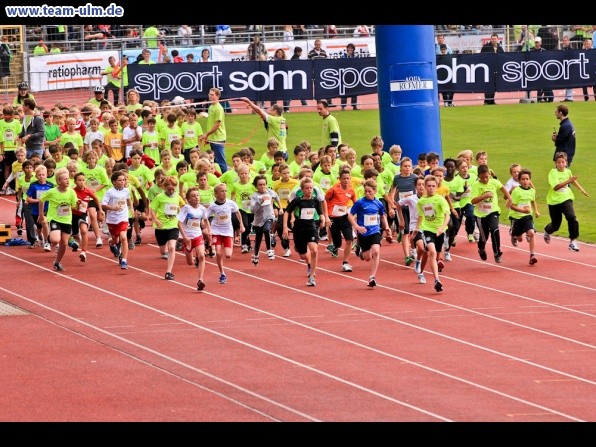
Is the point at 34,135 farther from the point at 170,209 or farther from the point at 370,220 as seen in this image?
the point at 370,220

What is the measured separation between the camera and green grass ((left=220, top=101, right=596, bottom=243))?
32.3m

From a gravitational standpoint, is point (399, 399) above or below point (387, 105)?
below

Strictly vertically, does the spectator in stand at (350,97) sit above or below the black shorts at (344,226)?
above

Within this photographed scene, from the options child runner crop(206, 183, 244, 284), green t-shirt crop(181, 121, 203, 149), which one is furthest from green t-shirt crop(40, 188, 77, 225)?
green t-shirt crop(181, 121, 203, 149)

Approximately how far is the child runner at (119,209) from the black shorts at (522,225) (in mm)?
6184

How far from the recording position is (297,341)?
663 inches

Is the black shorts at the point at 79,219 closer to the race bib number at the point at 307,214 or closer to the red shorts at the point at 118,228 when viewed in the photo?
the red shorts at the point at 118,228

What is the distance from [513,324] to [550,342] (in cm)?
107

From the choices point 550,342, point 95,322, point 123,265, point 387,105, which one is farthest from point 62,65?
point 550,342

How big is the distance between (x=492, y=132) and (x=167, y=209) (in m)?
17.7

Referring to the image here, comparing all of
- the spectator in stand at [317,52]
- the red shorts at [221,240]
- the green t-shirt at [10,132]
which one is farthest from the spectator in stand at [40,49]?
the red shorts at [221,240]
